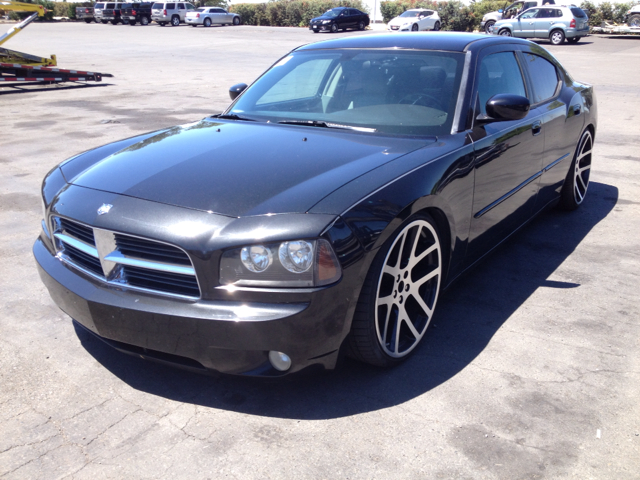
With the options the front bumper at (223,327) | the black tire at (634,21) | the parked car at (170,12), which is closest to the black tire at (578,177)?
the front bumper at (223,327)

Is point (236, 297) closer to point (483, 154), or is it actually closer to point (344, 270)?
point (344, 270)

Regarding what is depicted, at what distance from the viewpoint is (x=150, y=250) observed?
2.58 metres

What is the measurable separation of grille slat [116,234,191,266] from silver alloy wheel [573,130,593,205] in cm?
410

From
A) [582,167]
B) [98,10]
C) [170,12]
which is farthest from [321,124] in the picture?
[98,10]

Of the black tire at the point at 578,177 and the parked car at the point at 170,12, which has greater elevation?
the parked car at the point at 170,12

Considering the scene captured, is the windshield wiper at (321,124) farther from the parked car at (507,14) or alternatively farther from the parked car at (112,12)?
the parked car at (112,12)

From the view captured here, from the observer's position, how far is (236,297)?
96.9 inches

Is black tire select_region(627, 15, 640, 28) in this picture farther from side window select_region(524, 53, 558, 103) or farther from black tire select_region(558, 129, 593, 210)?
side window select_region(524, 53, 558, 103)

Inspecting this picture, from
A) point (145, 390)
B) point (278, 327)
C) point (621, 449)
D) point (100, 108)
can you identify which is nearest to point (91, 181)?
point (145, 390)

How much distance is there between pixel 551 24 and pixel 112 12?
35.1 m

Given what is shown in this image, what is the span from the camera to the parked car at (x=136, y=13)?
1897 inches

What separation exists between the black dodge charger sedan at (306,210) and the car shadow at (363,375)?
14 centimetres

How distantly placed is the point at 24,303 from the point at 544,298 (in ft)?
10.8

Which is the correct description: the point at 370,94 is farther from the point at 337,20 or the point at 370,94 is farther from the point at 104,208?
the point at 337,20
